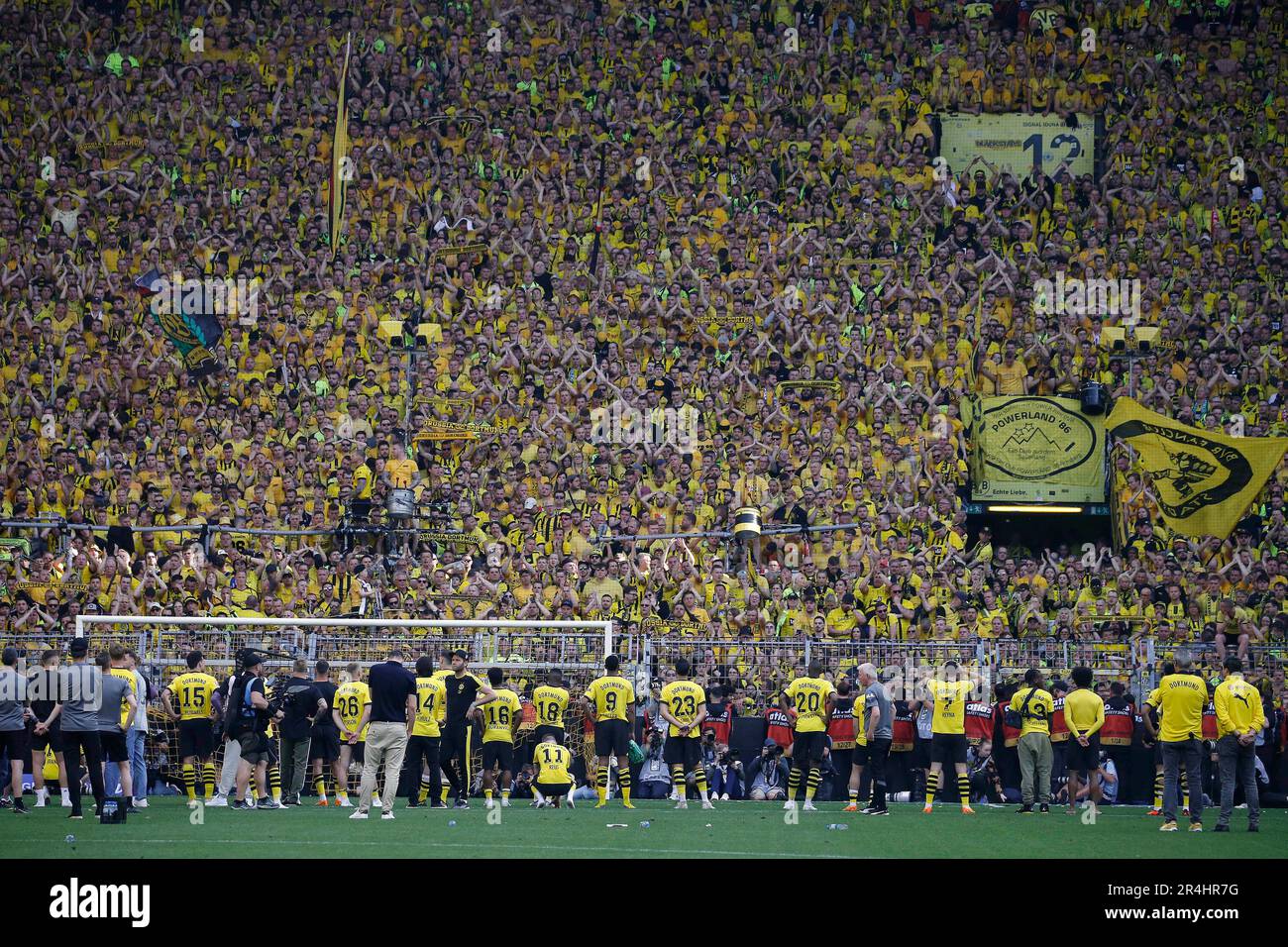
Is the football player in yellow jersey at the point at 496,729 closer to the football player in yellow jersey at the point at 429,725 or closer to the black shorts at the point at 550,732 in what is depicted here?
the black shorts at the point at 550,732

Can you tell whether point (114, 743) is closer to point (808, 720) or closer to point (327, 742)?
point (327, 742)

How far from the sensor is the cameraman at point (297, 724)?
1908cm

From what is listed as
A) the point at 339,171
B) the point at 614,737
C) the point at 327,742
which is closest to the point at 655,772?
the point at 614,737

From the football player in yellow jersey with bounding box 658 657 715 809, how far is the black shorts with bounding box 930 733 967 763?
8.91 feet

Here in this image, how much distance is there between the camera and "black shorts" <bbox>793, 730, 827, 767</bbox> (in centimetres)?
1950

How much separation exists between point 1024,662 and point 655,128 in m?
13.7

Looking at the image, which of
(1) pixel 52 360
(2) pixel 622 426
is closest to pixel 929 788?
(2) pixel 622 426

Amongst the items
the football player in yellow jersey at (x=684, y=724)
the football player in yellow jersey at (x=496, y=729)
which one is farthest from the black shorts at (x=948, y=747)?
the football player in yellow jersey at (x=496, y=729)

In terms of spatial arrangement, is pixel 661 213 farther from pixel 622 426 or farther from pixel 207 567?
pixel 207 567

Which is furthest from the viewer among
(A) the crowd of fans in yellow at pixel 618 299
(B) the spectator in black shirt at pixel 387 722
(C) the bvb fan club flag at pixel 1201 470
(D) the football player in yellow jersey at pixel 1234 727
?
(C) the bvb fan club flag at pixel 1201 470

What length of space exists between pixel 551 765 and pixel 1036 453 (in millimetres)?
11655

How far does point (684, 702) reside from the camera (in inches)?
776
